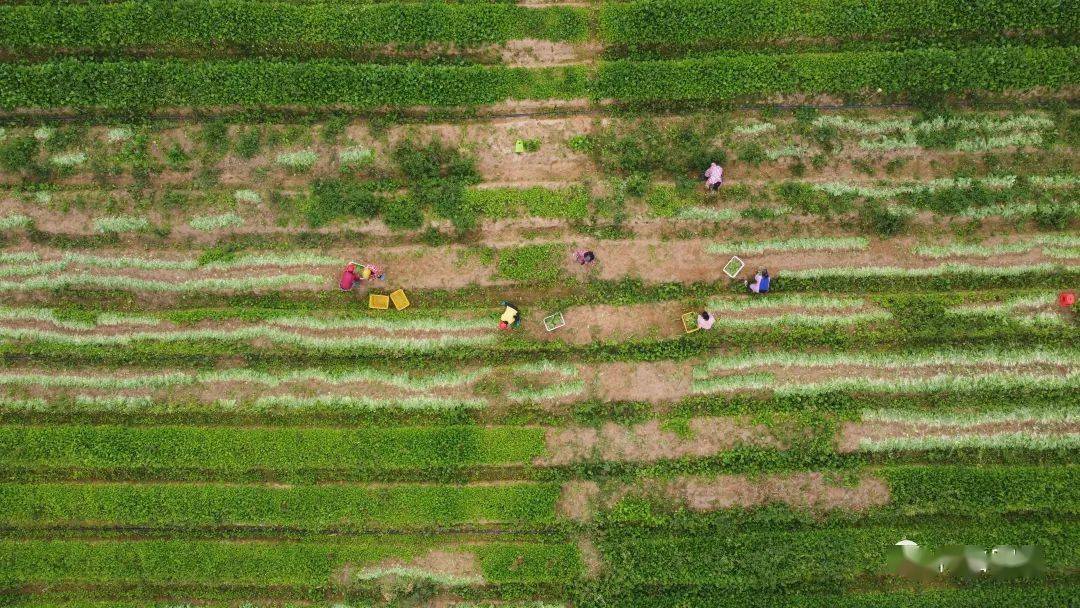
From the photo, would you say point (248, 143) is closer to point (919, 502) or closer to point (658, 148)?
point (658, 148)

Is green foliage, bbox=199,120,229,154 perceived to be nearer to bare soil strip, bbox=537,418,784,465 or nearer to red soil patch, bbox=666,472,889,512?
bare soil strip, bbox=537,418,784,465

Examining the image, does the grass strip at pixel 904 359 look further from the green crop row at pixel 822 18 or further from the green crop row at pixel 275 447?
the green crop row at pixel 822 18

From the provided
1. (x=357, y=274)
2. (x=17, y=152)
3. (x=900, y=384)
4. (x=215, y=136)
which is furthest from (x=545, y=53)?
(x=17, y=152)

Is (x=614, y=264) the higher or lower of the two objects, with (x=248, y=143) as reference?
lower

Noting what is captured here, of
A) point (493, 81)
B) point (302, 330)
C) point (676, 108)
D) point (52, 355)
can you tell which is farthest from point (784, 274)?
point (52, 355)

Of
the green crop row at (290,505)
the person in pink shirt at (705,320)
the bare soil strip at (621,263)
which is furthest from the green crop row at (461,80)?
the green crop row at (290,505)

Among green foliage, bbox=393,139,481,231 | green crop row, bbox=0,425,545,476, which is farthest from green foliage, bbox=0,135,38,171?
green foliage, bbox=393,139,481,231
